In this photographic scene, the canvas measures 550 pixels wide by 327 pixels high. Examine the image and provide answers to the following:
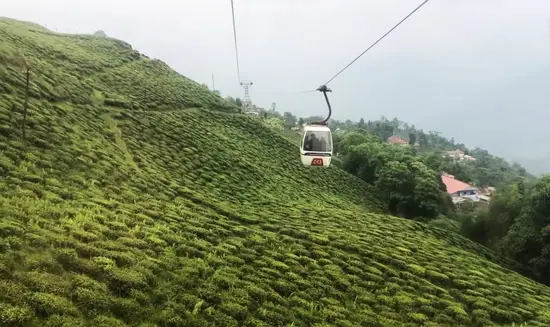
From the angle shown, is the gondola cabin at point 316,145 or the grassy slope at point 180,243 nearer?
the grassy slope at point 180,243

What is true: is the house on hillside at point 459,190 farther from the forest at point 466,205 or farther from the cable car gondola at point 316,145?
the cable car gondola at point 316,145

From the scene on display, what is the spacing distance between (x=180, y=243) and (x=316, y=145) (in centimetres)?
796

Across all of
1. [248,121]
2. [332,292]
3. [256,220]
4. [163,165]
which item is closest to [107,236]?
[332,292]

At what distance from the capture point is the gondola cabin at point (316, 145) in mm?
20922

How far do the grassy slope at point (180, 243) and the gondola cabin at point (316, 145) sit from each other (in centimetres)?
400

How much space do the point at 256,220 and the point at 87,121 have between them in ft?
42.8

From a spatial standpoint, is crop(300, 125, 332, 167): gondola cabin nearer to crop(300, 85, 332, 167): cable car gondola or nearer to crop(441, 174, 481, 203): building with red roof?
crop(300, 85, 332, 167): cable car gondola

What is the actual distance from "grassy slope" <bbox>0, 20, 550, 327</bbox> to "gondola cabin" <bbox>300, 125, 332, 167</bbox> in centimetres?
400

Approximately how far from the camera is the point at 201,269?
1533 cm

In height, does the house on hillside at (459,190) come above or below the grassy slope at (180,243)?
above

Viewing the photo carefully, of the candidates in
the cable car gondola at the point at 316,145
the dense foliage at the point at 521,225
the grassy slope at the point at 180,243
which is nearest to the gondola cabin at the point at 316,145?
the cable car gondola at the point at 316,145

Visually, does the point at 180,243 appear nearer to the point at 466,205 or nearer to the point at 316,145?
the point at 316,145

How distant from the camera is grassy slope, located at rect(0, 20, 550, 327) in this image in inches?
472

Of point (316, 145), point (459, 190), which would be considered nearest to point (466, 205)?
point (316, 145)
